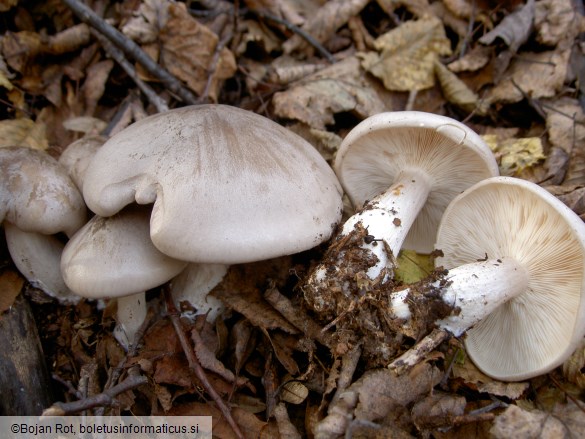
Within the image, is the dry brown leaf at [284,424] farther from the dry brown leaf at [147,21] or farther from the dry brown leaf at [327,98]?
the dry brown leaf at [147,21]

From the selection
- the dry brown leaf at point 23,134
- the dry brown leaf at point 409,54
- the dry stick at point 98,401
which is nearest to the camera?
the dry stick at point 98,401

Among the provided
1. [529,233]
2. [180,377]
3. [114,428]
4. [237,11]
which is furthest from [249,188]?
[237,11]

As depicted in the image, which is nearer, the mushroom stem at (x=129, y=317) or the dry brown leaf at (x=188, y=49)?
the mushroom stem at (x=129, y=317)

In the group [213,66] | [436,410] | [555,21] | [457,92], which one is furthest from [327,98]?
[436,410]

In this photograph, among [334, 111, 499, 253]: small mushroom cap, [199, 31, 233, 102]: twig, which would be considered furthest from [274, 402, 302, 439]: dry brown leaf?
[199, 31, 233, 102]: twig

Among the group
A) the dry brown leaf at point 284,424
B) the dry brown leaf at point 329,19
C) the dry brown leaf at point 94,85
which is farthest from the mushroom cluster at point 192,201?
the dry brown leaf at point 329,19

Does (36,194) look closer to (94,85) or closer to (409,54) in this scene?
(94,85)

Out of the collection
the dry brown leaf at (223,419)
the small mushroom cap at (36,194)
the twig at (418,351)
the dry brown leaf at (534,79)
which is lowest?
the dry brown leaf at (223,419)

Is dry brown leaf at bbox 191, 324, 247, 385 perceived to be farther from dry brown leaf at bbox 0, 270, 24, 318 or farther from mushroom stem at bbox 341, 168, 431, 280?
dry brown leaf at bbox 0, 270, 24, 318
